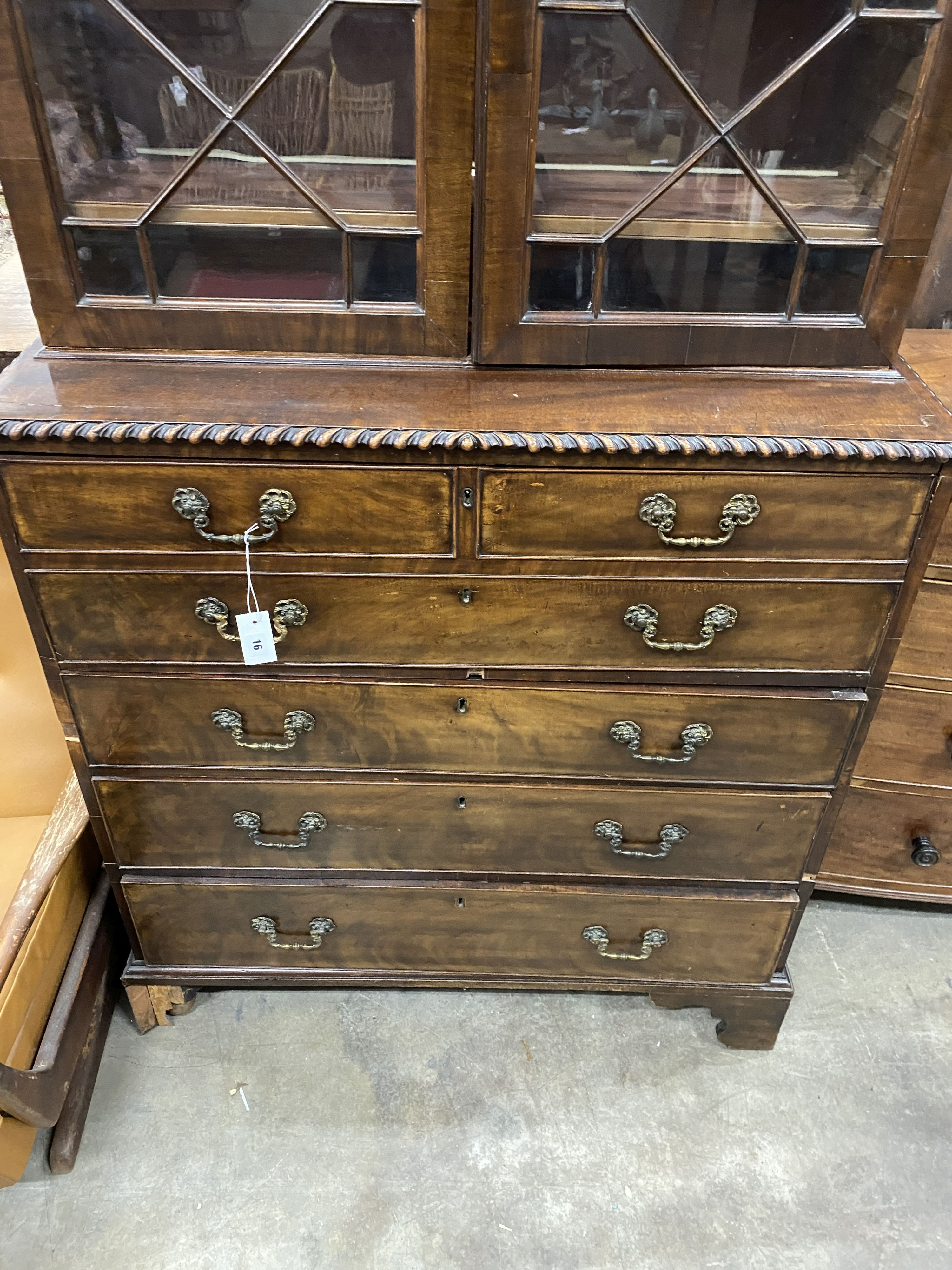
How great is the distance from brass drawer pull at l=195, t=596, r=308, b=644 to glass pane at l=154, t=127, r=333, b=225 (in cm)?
49

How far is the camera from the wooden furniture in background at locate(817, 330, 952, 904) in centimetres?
147

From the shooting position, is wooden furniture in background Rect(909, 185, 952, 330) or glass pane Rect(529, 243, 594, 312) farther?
wooden furniture in background Rect(909, 185, 952, 330)

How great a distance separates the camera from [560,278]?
1189 mm

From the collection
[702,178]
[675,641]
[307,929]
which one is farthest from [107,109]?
[307,929]

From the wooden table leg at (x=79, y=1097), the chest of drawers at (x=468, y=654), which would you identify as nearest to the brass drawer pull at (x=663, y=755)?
the chest of drawers at (x=468, y=654)

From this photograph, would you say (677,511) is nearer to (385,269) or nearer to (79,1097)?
(385,269)

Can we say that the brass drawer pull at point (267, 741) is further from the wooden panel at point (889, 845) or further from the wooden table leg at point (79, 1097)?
the wooden panel at point (889, 845)

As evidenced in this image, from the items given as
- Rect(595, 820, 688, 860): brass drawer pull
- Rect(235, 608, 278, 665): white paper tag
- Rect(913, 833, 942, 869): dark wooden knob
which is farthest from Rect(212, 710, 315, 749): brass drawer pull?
Rect(913, 833, 942, 869): dark wooden knob

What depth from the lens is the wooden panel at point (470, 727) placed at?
51.8 inches

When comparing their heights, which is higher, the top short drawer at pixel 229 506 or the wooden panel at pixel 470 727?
the top short drawer at pixel 229 506

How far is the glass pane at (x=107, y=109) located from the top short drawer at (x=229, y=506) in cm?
35

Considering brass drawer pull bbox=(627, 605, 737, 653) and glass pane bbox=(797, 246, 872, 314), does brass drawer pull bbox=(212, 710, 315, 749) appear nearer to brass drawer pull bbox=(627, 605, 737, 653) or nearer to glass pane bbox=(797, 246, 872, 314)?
brass drawer pull bbox=(627, 605, 737, 653)

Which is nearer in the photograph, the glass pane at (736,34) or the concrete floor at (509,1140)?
the glass pane at (736,34)

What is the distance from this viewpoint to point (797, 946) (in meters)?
1.92
